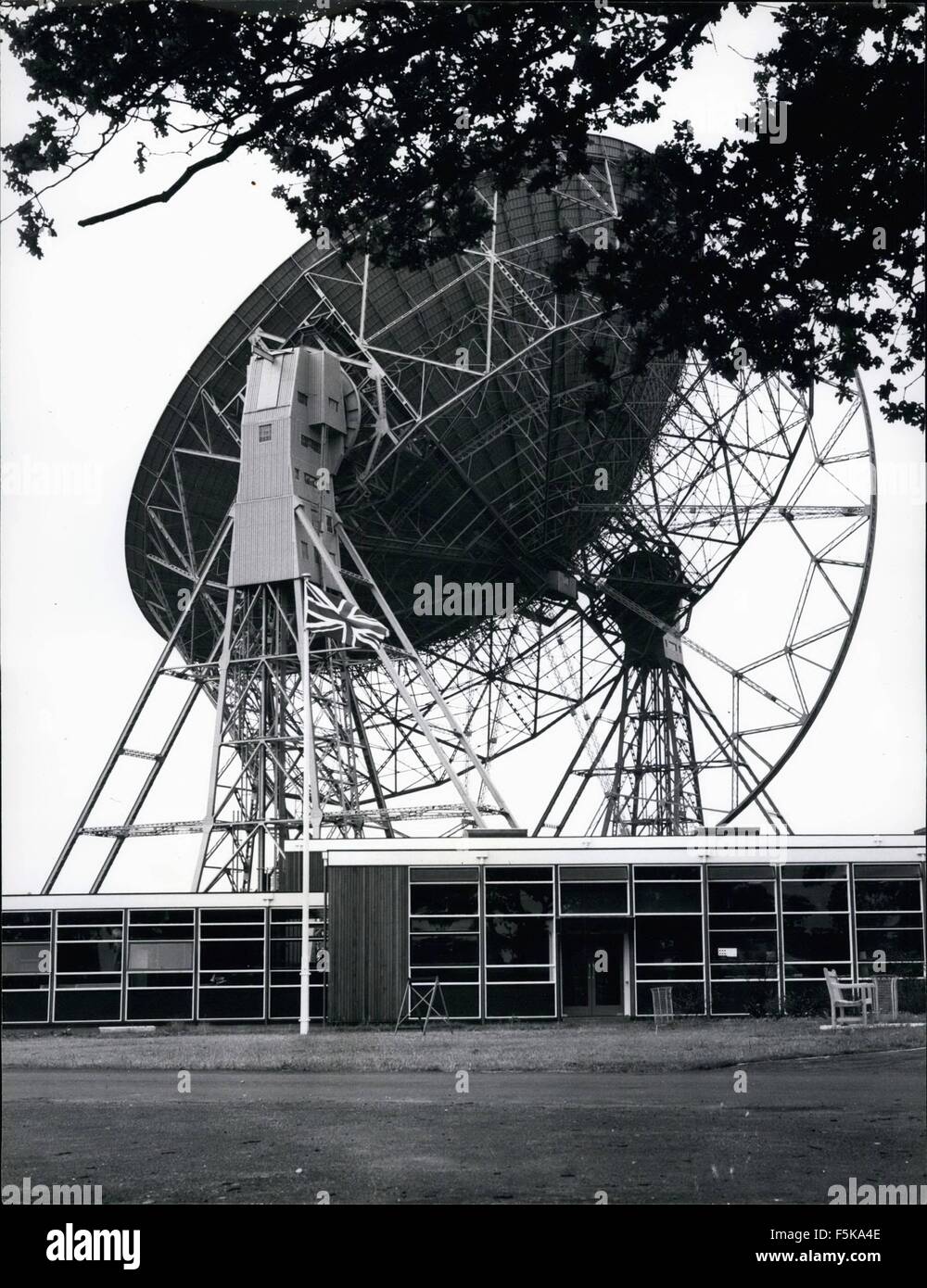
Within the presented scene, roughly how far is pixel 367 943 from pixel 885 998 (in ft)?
32.8

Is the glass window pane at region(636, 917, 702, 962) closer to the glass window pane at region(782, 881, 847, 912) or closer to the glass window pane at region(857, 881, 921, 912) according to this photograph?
the glass window pane at region(782, 881, 847, 912)

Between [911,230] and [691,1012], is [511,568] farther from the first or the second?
[911,230]

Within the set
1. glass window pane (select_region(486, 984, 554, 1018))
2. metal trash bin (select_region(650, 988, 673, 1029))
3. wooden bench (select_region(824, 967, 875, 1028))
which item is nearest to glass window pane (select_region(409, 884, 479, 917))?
glass window pane (select_region(486, 984, 554, 1018))

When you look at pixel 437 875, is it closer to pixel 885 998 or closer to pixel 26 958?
pixel 885 998

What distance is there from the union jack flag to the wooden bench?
43.5 ft

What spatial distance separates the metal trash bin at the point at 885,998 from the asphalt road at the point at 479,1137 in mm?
7752

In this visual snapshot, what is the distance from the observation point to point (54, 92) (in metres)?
17.1

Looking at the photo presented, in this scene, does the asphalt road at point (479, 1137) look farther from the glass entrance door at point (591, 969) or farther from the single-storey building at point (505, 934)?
the glass entrance door at point (591, 969)

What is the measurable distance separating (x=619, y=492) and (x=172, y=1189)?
2701 centimetres

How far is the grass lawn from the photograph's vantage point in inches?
950

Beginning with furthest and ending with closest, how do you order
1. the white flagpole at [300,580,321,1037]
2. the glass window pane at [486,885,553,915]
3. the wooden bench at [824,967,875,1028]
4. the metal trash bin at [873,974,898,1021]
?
the white flagpole at [300,580,321,1037]
the glass window pane at [486,885,553,915]
the metal trash bin at [873,974,898,1021]
the wooden bench at [824,967,875,1028]

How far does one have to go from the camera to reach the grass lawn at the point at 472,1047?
24141 millimetres

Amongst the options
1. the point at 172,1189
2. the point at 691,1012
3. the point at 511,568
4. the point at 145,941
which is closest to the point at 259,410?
the point at 511,568
